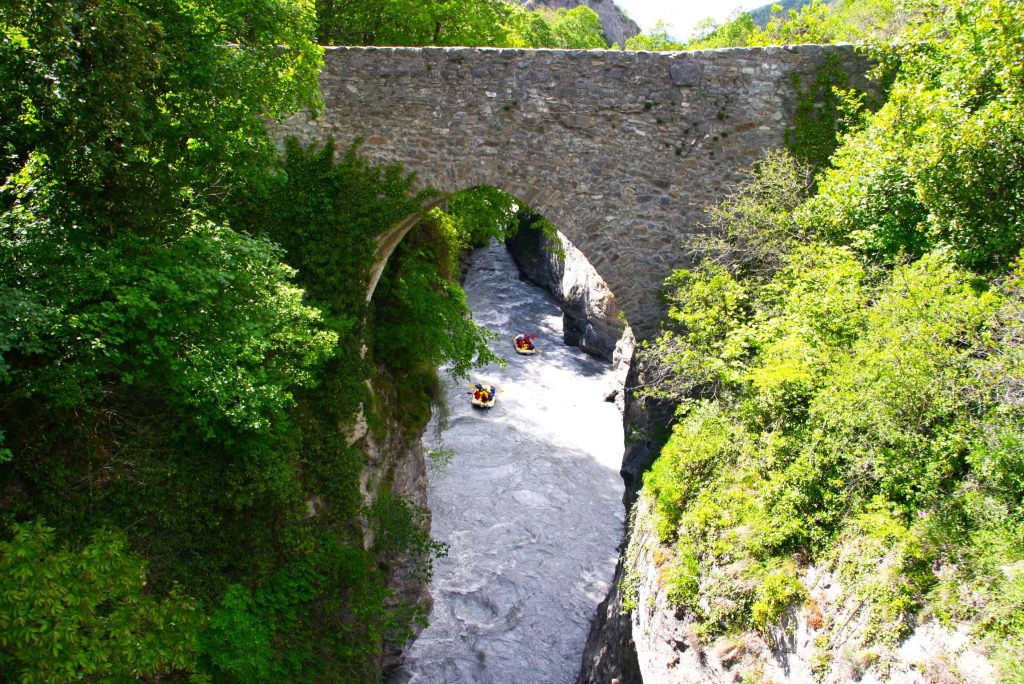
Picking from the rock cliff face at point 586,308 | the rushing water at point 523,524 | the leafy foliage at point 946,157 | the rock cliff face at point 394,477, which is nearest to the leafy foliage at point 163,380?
the rock cliff face at point 394,477

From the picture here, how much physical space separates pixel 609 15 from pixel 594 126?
1591 inches

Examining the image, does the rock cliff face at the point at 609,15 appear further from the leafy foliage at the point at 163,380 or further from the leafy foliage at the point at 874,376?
the leafy foliage at the point at 163,380

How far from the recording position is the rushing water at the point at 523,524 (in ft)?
36.1

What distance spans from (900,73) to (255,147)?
8.06m

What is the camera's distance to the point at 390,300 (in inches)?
472

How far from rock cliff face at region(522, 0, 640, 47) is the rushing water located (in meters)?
30.0

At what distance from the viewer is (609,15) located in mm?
45562

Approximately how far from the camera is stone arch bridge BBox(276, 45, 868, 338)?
31.9 feet

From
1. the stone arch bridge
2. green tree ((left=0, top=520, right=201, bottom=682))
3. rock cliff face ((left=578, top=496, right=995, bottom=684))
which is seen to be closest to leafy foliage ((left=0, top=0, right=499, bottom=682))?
green tree ((left=0, top=520, right=201, bottom=682))

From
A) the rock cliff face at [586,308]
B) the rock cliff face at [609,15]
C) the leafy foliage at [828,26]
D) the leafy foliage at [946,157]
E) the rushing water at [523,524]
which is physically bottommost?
the rushing water at [523,524]

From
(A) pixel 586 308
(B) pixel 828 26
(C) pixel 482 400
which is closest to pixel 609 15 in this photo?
(A) pixel 586 308

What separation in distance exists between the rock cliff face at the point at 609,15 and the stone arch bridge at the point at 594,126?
3469 cm

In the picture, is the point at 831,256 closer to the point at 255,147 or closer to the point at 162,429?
the point at 255,147

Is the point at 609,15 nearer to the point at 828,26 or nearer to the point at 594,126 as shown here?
the point at 828,26
